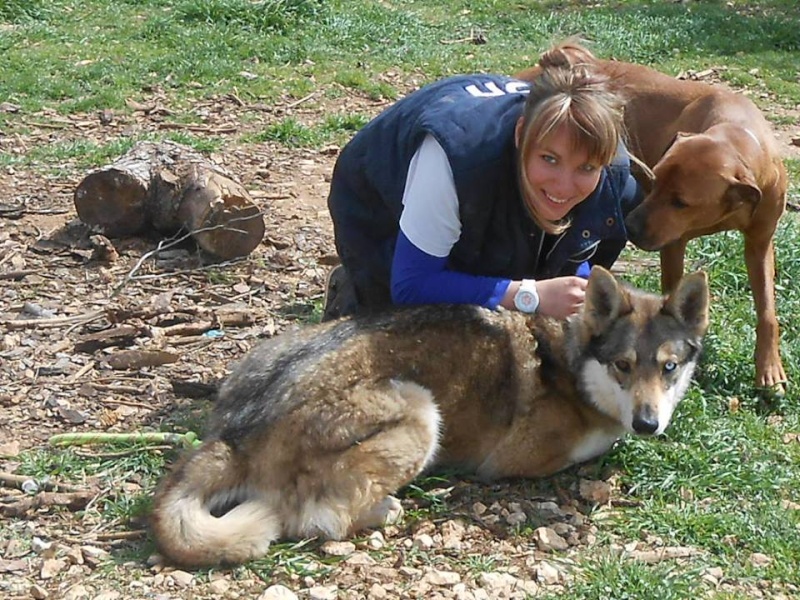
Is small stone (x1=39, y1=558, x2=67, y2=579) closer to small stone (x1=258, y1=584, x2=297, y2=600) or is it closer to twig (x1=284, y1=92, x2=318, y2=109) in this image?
small stone (x1=258, y1=584, x2=297, y2=600)

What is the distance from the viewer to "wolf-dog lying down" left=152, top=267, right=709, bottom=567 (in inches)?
154

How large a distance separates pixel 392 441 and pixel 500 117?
1427 millimetres

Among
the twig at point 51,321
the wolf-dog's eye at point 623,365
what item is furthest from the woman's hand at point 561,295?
the twig at point 51,321

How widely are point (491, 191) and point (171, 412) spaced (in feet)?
5.97

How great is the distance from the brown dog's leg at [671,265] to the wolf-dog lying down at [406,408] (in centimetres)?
123

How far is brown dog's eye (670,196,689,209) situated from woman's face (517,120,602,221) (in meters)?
1.47

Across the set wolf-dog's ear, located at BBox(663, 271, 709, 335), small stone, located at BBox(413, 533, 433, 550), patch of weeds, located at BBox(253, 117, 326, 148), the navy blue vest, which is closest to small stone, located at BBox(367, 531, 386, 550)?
small stone, located at BBox(413, 533, 433, 550)

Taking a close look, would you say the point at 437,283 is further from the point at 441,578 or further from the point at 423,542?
the point at 441,578

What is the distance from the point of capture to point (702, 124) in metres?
6.20

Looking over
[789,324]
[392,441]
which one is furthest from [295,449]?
[789,324]

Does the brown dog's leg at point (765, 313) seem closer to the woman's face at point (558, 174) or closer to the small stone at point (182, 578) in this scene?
the woman's face at point (558, 174)

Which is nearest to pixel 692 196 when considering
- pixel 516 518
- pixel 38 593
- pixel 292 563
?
pixel 516 518

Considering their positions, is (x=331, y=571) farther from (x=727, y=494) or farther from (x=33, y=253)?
(x=33, y=253)

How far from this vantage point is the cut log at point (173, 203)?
20.7ft
